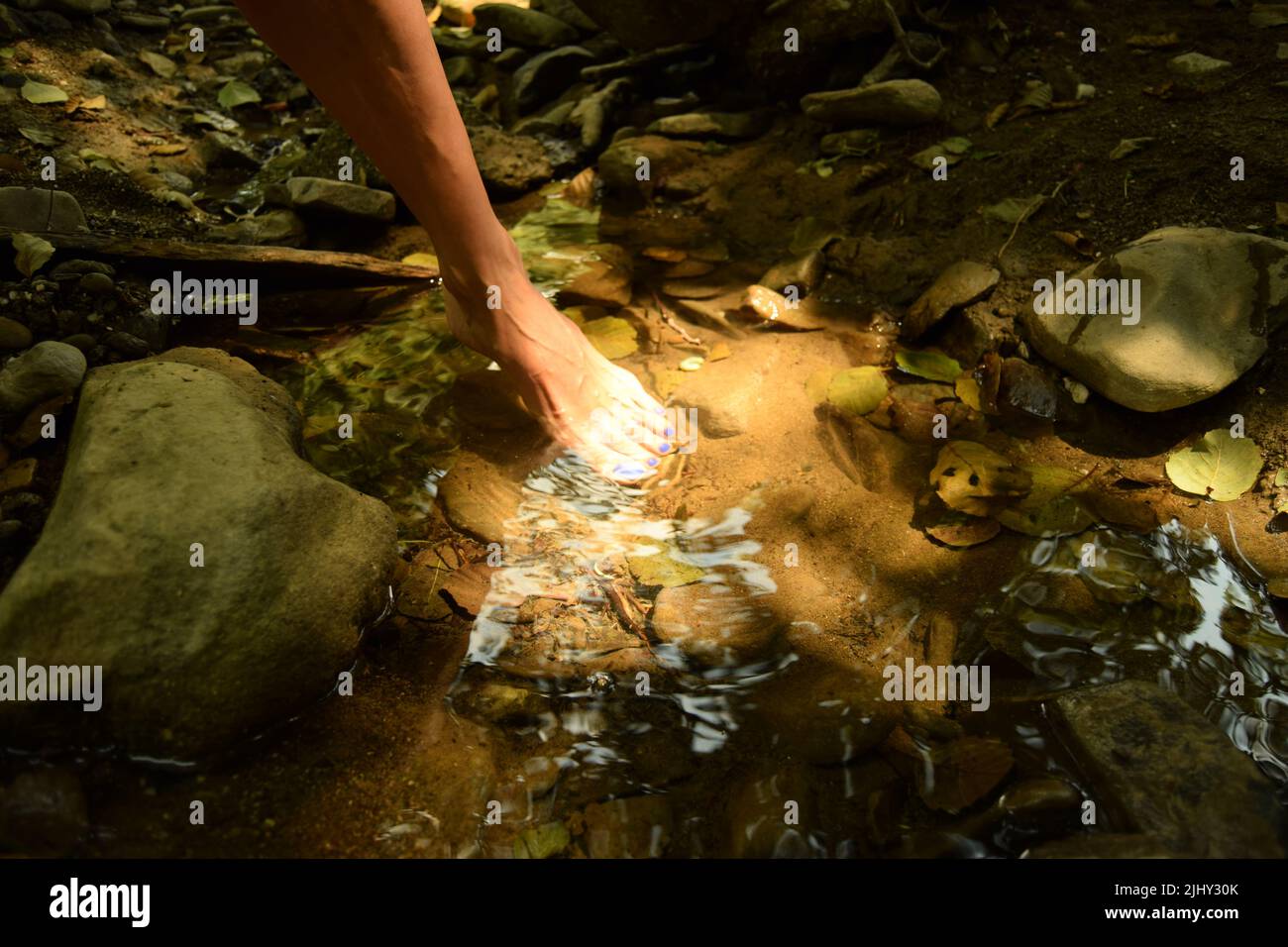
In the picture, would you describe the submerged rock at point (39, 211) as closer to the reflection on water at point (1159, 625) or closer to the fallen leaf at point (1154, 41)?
the reflection on water at point (1159, 625)

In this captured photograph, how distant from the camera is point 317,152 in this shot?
148 inches

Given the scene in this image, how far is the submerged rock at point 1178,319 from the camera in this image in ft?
6.60

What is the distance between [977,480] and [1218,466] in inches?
23.2

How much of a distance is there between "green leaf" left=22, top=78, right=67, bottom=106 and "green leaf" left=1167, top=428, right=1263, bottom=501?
4973 millimetres

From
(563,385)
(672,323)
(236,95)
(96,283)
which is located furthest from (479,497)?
(236,95)

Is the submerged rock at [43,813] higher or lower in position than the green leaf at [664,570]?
lower

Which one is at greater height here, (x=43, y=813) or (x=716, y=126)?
(x=716, y=126)

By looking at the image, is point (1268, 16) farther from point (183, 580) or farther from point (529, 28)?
point (183, 580)

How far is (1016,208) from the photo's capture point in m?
2.69

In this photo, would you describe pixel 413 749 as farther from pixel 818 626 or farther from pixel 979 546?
pixel 979 546

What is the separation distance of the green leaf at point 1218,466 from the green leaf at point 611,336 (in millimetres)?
1660

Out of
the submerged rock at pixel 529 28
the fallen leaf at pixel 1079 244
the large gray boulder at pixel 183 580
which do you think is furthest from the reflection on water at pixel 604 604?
the submerged rock at pixel 529 28
